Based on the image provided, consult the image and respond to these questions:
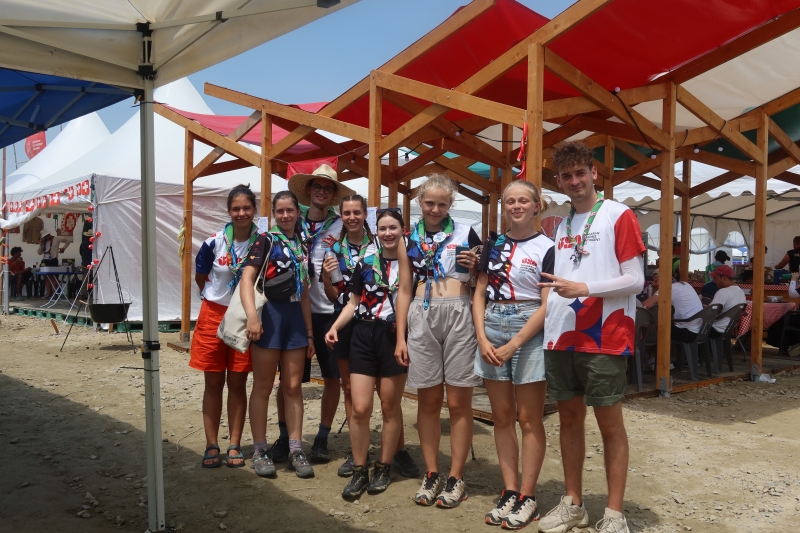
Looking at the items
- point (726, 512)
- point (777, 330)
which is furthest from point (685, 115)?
point (726, 512)

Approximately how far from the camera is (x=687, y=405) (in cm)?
600

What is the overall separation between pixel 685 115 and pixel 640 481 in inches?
226

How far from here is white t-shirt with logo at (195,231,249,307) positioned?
4.13m

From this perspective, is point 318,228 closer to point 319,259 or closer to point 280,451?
point 319,259

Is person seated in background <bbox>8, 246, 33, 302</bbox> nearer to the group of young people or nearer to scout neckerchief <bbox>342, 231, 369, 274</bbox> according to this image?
the group of young people

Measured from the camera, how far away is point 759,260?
7.19m

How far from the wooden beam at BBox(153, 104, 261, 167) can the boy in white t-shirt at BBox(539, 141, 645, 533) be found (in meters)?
5.26

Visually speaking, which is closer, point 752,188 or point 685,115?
point 685,115

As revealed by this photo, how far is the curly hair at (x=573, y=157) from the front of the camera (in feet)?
9.96

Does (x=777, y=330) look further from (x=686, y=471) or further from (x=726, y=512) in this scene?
(x=726, y=512)

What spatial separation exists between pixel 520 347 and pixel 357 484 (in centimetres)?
124

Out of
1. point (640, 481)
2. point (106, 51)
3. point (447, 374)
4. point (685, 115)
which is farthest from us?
point (685, 115)

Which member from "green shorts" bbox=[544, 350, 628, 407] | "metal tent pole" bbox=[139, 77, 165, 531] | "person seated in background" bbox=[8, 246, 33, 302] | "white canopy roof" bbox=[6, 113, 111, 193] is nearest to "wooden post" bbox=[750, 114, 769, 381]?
"green shorts" bbox=[544, 350, 628, 407]

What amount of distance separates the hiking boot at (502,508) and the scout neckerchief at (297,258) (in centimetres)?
165
